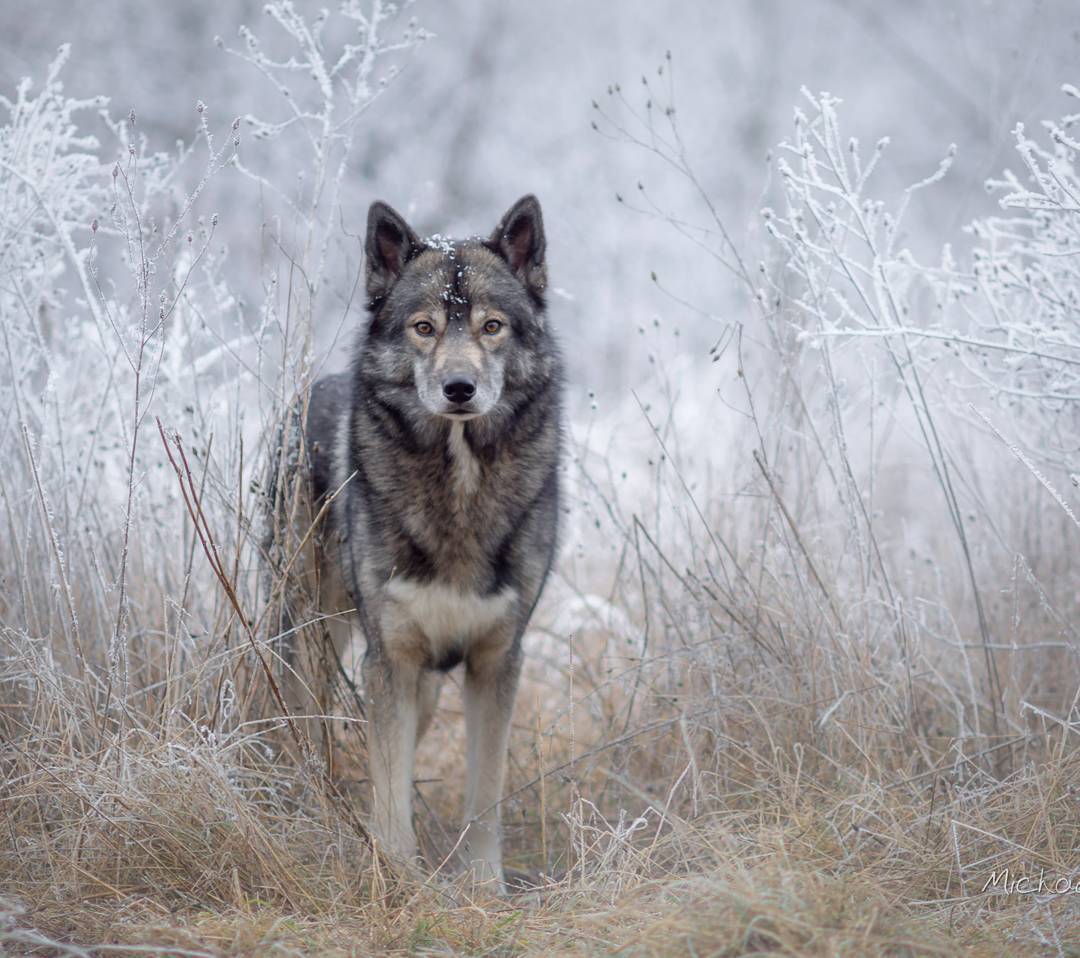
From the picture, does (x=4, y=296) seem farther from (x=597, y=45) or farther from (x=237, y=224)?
(x=597, y=45)

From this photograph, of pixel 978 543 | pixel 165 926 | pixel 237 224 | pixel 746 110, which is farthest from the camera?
pixel 746 110

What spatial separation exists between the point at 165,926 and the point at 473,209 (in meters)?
10.4

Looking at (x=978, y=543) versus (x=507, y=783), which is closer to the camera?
(x=507, y=783)

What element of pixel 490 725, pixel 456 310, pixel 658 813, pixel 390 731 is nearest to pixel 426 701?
pixel 490 725

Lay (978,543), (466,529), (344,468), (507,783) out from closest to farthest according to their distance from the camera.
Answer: (466,529)
(344,468)
(507,783)
(978,543)

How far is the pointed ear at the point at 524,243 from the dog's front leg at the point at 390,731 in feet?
4.67

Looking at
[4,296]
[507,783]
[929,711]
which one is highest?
[4,296]

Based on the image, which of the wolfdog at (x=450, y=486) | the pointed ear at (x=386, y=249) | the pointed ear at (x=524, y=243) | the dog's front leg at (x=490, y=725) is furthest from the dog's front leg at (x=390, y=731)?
the pointed ear at (x=524, y=243)

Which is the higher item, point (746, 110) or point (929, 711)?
point (746, 110)

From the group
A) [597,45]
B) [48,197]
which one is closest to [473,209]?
[597,45]

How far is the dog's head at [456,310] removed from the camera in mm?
3232

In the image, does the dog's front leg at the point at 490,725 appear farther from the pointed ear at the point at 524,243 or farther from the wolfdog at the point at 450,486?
the pointed ear at the point at 524,243

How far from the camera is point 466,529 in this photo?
3.39 meters

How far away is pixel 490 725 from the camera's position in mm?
3574
